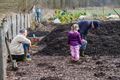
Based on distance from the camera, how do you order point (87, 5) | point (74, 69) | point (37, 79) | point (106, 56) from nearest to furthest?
point (37, 79) < point (74, 69) < point (106, 56) < point (87, 5)

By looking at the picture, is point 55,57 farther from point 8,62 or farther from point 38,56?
point 8,62

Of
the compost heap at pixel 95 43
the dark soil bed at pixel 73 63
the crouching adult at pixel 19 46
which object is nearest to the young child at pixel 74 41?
the dark soil bed at pixel 73 63

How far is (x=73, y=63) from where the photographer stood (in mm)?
13984

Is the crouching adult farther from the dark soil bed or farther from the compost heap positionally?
the compost heap

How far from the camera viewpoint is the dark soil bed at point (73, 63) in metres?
11.7

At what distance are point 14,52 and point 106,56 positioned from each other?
3.40 m

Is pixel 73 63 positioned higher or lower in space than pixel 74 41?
lower

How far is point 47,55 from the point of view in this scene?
634 inches

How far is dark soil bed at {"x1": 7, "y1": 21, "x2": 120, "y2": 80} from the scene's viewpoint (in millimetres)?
11703

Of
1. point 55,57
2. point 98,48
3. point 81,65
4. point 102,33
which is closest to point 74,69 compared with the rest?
point 81,65

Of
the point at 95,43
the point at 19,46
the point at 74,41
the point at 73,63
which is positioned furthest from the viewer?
the point at 95,43

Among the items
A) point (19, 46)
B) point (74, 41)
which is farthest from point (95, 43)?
point (19, 46)

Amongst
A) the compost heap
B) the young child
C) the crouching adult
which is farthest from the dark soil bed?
the crouching adult

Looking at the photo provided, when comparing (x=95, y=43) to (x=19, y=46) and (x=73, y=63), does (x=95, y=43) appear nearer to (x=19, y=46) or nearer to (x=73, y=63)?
(x=73, y=63)
